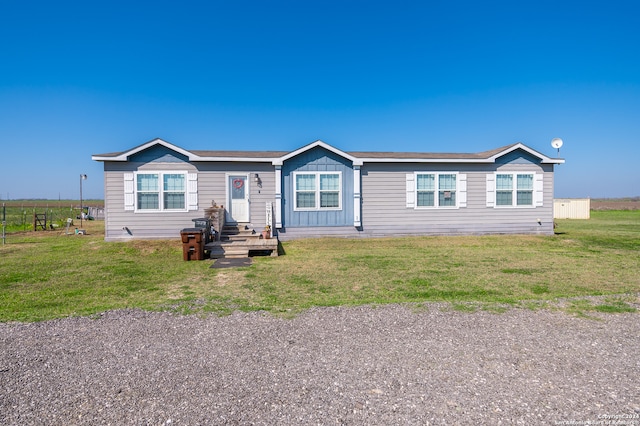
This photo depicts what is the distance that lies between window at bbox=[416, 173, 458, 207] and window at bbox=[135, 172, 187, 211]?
9.47 meters

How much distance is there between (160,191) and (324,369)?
1224 cm

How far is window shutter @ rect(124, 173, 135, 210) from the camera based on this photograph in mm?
13672

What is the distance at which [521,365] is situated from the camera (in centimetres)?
360

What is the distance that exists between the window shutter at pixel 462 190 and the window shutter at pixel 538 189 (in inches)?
122

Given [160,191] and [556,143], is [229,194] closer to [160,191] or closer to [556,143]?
[160,191]

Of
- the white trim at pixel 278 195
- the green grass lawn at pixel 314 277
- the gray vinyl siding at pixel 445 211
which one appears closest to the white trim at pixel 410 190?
the gray vinyl siding at pixel 445 211

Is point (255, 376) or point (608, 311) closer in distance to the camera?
point (255, 376)

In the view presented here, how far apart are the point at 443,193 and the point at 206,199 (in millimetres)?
9712

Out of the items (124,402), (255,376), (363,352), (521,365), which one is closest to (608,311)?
(521,365)

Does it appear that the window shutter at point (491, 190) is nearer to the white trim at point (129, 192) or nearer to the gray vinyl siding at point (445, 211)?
the gray vinyl siding at point (445, 211)

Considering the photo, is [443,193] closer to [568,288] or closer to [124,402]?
[568,288]

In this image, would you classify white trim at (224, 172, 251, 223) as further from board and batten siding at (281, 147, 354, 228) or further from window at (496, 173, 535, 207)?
window at (496, 173, 535, 207)

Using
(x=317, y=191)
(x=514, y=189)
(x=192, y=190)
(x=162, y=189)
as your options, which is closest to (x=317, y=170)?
(x=317, y=191)

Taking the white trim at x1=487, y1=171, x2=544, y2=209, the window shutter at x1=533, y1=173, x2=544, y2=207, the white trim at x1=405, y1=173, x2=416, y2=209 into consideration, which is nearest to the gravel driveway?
the white trim at x1=405, y1=173, x2=416, y2=209
